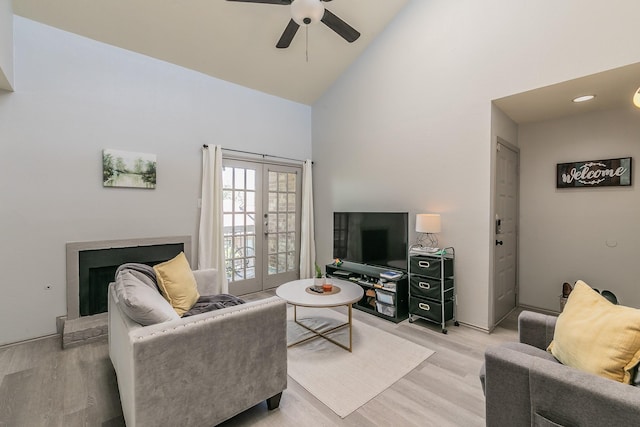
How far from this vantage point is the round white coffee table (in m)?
2.45

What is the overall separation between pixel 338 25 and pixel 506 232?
2916mm

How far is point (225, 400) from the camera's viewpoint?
61.2 inches

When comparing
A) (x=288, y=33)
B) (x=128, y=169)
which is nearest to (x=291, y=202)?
(x=128, y=169)

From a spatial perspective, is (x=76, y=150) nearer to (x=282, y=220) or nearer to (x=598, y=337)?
(x=282, y=220)

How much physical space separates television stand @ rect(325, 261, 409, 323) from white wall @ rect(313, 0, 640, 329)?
0.61 m

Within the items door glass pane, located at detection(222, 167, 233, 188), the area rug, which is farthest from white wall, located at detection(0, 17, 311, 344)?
the area rug

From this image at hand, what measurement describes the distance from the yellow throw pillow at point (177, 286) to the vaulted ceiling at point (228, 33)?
236 cm

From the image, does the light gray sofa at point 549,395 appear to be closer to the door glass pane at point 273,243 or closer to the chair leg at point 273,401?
the chair leg at point 273,401

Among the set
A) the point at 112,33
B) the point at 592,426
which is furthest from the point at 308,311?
the point at 112,33

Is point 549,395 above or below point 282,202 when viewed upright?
below

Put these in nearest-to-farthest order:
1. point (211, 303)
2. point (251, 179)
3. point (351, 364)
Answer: point (351, 364)
point (211, 303)
point (251, 179)

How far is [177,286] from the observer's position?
2.30m

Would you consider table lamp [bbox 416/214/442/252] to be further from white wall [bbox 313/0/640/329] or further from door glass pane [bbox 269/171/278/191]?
door glass pane [bbox 269/171/278/191]

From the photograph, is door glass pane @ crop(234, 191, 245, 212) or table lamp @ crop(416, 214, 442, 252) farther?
door glass pane @ crop(234, 191, 245, 212)
